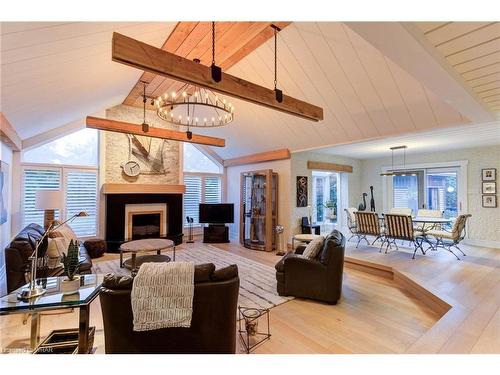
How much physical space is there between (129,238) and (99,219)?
2.84 feet

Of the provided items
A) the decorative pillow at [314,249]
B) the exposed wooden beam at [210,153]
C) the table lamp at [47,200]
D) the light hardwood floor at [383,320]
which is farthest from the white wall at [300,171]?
the table lamp at [47,200]

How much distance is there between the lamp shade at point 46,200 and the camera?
4.29m

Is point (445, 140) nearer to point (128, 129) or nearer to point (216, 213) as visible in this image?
point (216, 213)

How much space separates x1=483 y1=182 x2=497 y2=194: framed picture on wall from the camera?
5.70m

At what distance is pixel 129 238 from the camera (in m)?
6.23

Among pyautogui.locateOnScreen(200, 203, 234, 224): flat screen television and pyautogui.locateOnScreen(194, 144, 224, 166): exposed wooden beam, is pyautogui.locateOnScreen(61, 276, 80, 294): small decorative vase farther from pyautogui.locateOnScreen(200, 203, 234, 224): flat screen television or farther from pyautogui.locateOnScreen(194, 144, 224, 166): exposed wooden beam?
pyautogui.locateOnScreen(194, 144, 224, 166): exposed wooden beam

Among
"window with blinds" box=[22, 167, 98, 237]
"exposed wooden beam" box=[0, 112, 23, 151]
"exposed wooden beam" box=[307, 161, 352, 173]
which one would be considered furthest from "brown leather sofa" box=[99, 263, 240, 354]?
"exposed wooden beam" box=[307, 161, 352, 173]

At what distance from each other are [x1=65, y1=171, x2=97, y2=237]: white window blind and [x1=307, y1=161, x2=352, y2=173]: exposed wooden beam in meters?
5.48

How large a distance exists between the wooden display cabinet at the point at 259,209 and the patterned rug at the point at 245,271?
927 mm

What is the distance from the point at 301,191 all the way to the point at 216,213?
254 centimetres

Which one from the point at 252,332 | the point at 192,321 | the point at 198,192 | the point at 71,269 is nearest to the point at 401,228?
the point at 252,332

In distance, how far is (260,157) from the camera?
6.63m

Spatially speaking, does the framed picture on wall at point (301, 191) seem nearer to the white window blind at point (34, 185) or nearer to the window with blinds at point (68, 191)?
the window with blinds at point (68, 191)

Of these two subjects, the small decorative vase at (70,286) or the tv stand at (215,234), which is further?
the tv stand at (215,234)
